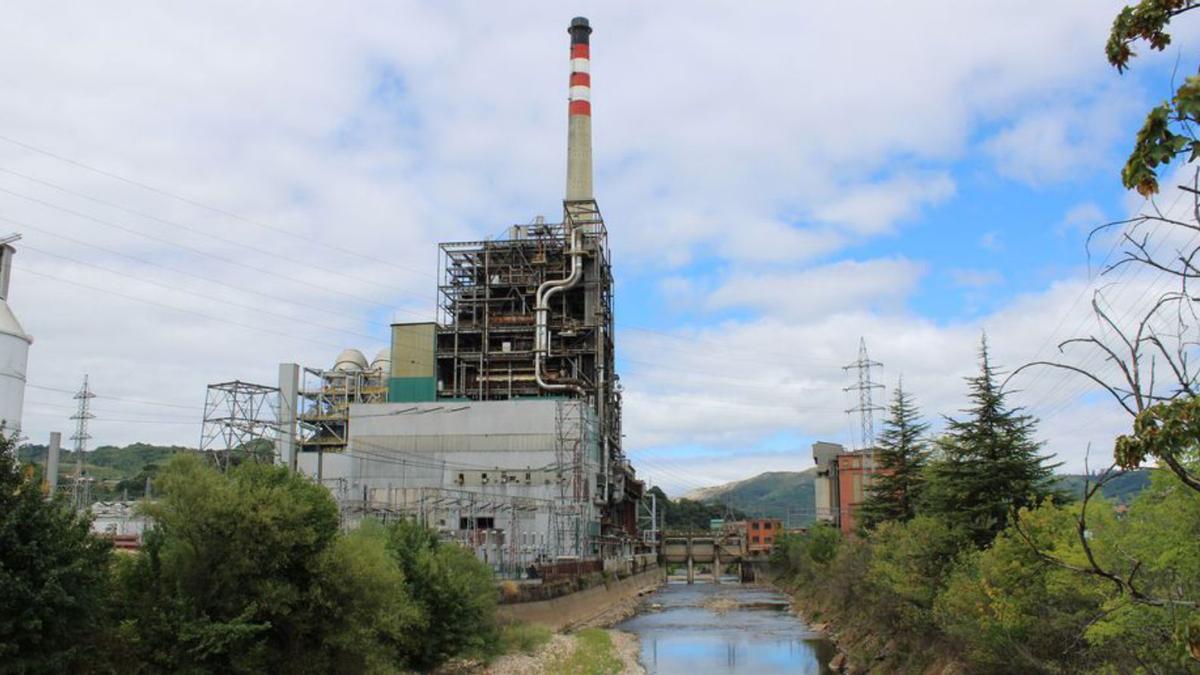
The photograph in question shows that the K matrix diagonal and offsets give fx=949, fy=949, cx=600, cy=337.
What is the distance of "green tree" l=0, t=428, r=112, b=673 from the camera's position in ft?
61.6

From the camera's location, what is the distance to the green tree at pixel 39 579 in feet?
61.6

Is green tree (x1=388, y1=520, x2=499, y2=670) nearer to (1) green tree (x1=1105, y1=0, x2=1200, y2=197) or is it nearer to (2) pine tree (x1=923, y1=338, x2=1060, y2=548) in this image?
(2) pine tree (x1=923, y1=338, x2=1060, y2=548)

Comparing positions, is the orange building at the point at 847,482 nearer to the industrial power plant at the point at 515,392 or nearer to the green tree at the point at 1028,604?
the industrial power plant at the point at 515,392

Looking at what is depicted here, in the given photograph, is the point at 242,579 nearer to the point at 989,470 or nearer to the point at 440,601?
the point at 440,601

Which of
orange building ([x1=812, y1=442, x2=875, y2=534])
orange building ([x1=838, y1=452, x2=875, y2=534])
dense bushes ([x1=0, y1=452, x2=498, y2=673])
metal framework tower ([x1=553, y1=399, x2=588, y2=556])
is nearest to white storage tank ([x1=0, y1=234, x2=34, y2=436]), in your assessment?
dense bushes ([x1=0, y1=452, x2=498, y2=673])

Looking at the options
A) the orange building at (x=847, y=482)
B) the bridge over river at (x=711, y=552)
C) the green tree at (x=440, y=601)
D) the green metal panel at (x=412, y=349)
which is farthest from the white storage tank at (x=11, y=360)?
the bridge over river at (x=711, y=552)

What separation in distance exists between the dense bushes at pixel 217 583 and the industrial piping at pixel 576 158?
7084 cm

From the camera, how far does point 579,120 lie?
9819 cm

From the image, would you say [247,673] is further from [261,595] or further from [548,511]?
[548,511]

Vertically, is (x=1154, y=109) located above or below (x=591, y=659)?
above

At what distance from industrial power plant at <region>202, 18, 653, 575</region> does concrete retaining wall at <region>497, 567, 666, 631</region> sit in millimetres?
3215

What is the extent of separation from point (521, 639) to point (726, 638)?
19.1 m

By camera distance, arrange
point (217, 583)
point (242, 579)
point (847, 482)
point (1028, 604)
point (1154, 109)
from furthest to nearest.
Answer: point (847, 482) → point (242, 579) → point (217, 583) → point (1028, 604) → point (1154, 109)

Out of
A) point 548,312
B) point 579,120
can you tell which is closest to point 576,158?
point 579,120
